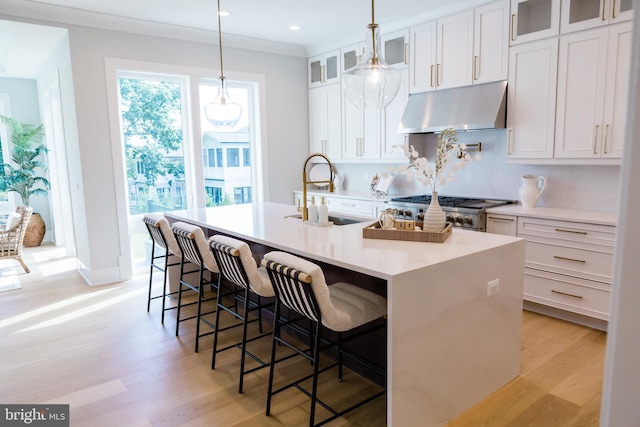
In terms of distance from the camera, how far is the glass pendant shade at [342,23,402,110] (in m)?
2.49

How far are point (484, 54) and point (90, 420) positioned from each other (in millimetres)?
4140

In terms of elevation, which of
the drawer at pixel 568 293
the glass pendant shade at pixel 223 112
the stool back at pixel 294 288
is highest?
the glass pendant shade at pixel 223 112

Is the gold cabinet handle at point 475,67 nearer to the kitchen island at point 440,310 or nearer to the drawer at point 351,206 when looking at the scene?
the drawer at point 351,206

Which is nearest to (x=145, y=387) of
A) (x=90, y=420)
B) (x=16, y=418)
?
(x=90, y=420)

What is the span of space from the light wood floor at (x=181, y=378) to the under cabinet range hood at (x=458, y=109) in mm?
1778

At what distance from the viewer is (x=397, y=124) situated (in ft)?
15.9

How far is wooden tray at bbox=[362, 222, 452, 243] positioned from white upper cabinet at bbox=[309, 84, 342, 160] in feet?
10.6

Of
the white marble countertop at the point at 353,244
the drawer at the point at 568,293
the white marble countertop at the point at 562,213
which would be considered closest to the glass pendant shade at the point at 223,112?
the white marble countertop at the point at 353,244

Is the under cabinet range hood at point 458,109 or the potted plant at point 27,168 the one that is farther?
the potted plant at point 27,168

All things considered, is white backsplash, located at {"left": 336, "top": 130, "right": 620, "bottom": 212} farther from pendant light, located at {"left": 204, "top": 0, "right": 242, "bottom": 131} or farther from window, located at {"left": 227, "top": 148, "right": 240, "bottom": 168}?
pendant light, located at {"left": 204, "top": 0, "right": 242, "bottom": 131}

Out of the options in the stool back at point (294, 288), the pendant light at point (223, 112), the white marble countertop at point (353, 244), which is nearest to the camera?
the stool back at point (294, 288)

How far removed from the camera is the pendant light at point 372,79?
8.16 feet

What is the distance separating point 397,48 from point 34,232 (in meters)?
6.17

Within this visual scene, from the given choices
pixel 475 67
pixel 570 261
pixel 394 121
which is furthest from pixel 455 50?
pixel 570 261
